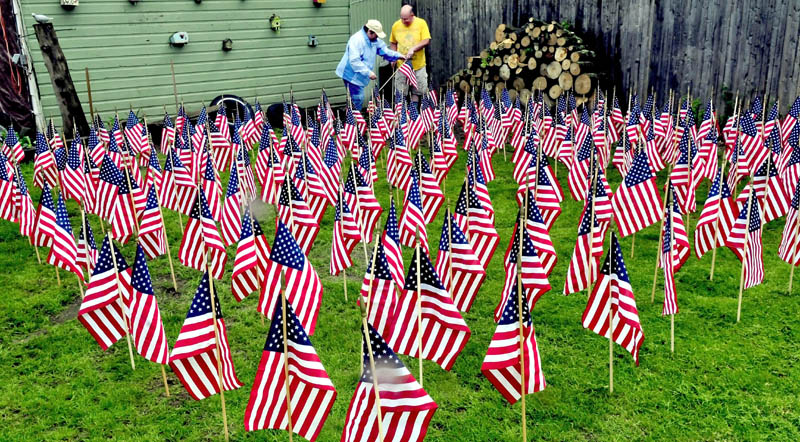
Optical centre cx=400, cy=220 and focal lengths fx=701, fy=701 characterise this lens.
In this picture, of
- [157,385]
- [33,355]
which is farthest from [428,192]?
[33,355]

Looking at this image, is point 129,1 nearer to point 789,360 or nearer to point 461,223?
point 461,223

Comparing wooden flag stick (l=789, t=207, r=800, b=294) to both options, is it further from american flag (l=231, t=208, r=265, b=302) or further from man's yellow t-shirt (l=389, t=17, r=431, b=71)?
man's yellow t-shirt (l=389, t=17, r=431, b=71)

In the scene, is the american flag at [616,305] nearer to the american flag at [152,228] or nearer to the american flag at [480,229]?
the american flag at [480,229]

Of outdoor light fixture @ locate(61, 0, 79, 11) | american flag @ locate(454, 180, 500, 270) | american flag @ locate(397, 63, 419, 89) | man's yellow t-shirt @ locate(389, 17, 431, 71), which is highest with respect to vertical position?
outdoor light fixture @ locate(61, 0, 79, 11)

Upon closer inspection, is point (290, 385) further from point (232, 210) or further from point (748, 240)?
point (748, 240)

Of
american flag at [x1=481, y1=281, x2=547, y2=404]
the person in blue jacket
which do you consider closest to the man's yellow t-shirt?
the person in blue jacket

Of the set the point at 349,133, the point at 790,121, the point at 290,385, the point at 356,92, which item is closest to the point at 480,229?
the point at 290,385

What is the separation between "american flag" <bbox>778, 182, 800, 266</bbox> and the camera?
7.04m

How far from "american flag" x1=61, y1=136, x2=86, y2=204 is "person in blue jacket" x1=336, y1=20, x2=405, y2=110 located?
19.8 feet

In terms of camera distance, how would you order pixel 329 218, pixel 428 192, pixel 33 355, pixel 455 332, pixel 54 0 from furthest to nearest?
pixel 54 0
pixel 329 218
pixel 428 192
pixel 33 355
pixel 455 332

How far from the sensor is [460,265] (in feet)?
19.4

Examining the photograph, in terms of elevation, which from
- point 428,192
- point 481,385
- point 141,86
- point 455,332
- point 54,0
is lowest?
point 481,385

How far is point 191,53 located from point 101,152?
5.89 metres

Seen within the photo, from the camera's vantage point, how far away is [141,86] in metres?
15.7
